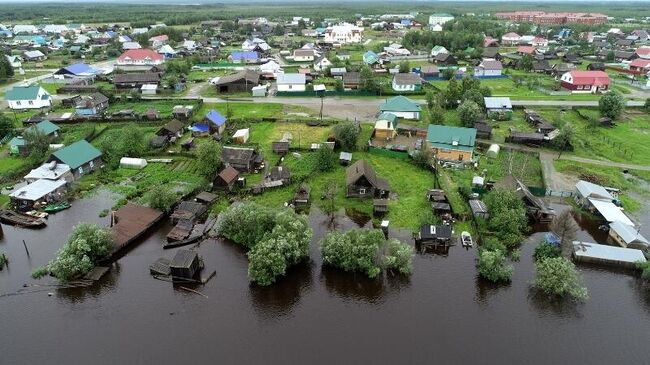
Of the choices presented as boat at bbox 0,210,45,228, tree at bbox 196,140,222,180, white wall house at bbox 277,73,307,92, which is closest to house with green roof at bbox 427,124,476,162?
tree at bbox 196,140,222,180

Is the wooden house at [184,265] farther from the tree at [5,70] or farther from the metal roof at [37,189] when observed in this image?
the tree at [5,70]

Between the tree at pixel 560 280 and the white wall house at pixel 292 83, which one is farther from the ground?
the white wall house at pixel 292 83

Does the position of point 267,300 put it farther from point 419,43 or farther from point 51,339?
point 419,43

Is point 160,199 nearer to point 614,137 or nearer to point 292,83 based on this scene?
point 292,83

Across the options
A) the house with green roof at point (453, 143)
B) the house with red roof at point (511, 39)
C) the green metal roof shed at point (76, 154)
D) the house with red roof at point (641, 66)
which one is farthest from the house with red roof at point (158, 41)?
the house with red roof at point (641, 66)

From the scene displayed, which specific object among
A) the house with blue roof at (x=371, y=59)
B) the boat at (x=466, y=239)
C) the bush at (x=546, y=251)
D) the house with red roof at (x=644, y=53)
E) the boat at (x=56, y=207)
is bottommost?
the boat at (x=56, y=207)

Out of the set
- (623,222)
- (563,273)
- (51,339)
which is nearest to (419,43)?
(623,222)

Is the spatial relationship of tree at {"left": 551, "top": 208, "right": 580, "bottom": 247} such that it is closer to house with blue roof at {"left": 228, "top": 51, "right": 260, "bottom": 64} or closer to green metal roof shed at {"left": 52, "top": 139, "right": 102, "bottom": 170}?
green metal roof shed at {"left": 52, "top": 139, "right": 102, "bottom": 170}
